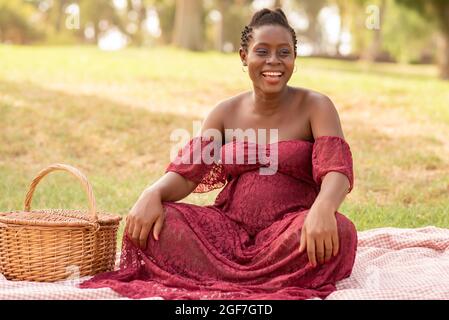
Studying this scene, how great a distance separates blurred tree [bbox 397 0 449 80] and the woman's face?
46.0 ft

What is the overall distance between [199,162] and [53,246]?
93 centimetres

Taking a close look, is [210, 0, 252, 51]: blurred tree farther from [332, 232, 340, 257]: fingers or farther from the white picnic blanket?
[332, 232, 340, 257]: fingers

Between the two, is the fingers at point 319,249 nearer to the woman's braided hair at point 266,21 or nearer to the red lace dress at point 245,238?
the red lace dress at point 245,238

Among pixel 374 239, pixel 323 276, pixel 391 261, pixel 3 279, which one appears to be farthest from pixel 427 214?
pixel 3 279

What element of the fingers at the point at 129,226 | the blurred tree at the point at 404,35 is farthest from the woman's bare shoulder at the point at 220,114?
the blurred tree at the point at 404,35

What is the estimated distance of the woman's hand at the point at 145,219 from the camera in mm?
4062

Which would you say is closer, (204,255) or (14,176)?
(204,255)

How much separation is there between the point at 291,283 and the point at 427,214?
153 inches

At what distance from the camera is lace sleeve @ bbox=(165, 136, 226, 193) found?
4422 mm

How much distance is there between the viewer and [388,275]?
4328mm

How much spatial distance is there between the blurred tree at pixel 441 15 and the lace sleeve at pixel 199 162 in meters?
14.0

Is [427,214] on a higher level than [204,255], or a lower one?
lower
